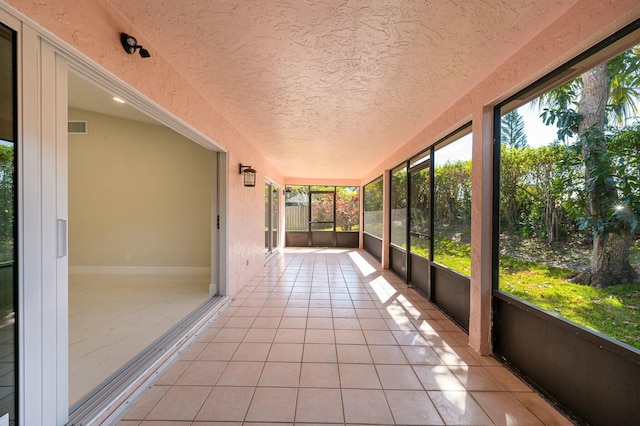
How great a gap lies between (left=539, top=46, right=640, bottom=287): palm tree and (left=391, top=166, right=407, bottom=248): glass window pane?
2.96m

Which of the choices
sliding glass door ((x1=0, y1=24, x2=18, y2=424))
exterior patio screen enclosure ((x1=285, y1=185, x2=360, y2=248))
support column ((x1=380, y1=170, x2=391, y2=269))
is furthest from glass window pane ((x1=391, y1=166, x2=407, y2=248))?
sliding glass door ((x1=0, y1=24, x2=18, y2=424))

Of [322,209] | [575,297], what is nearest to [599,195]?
[575,297]

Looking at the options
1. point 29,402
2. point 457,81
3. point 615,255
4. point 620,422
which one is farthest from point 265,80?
Answer: point 620,422

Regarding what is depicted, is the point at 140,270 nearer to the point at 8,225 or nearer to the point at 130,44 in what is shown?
the point at 8,225

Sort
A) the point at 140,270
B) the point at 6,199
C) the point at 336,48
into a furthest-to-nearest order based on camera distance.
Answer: the point at 140,270
the point at 336,48
the point at 6,199

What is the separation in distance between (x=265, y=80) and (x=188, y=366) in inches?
97.6

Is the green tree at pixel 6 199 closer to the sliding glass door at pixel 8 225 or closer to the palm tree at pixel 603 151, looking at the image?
the sliding glass door at pixel 8 225

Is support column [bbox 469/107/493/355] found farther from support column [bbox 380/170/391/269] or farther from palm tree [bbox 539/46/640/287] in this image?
support column [bbox 380/170/391/269]

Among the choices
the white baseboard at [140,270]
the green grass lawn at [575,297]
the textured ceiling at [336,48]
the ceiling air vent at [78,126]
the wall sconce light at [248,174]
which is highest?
the ceiling air vent at [78,126]

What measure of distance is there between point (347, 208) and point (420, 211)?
15.0 ft

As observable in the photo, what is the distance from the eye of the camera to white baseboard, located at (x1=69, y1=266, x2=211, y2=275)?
183 inches

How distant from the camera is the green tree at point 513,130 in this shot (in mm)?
1952

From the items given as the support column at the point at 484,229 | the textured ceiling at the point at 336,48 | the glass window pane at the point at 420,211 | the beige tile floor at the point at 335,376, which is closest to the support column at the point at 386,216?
the glass window pane at the point at 420,211

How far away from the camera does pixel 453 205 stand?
2955mm
